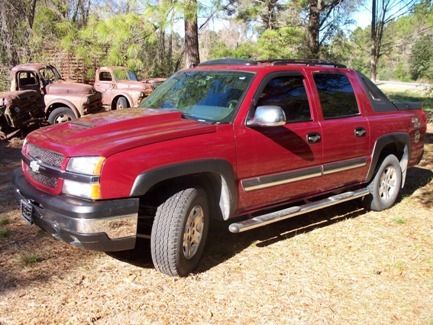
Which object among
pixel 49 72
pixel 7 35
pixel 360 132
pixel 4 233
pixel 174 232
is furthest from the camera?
pixel 7 35

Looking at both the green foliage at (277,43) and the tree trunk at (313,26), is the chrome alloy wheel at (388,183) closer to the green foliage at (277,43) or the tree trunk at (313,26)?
the green foliage at (277,43)

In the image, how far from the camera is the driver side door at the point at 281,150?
4.49m

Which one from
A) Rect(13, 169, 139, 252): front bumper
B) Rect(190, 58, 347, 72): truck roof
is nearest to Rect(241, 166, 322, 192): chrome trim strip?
Rect(190, 58, 347, 72): truck roof

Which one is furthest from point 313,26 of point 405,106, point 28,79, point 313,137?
point 313,137

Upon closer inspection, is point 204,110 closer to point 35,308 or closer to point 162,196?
point 162,196

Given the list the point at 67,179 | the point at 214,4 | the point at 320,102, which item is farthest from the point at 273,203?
the point at 214,4

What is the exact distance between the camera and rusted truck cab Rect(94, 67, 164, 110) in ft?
49.4

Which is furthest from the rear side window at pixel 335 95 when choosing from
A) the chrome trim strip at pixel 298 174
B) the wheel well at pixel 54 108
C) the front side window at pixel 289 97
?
the wheel well at pixel 54 108

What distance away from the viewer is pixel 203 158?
4.11 meters

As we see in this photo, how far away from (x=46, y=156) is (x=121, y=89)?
1163 cm

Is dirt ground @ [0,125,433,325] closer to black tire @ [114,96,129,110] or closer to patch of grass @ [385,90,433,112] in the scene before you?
black tire @ [114,96,129,110]

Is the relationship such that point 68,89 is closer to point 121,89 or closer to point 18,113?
point 18,113

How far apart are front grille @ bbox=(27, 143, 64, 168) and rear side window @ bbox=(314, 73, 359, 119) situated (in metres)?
2.78

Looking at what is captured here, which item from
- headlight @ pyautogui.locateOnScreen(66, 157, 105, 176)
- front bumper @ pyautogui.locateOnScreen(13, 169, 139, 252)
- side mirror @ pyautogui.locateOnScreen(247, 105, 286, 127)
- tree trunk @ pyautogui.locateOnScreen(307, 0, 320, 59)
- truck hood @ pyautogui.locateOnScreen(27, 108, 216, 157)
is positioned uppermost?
tree trunk @ pyautogui.locateOnScreen(307, 0, 320, 59)
